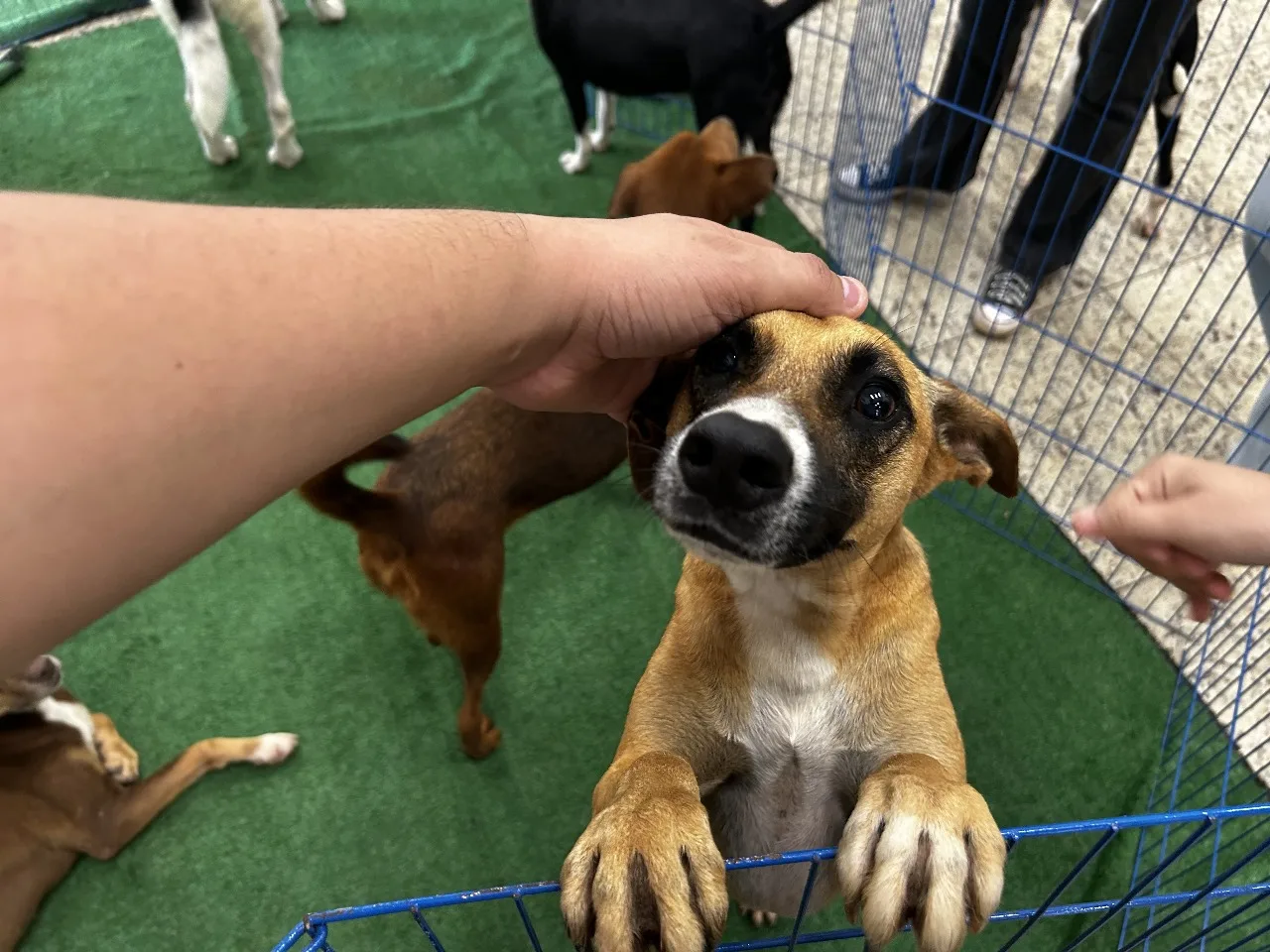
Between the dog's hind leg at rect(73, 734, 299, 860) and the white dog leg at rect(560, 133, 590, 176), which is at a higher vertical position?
the white dog leg at rect(560, 133, 590, 176)

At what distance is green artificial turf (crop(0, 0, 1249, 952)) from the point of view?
7.59 feet

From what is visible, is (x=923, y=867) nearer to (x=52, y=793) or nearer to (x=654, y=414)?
(x=654, y=414)

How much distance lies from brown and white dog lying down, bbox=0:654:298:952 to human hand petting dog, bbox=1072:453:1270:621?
8.03ft

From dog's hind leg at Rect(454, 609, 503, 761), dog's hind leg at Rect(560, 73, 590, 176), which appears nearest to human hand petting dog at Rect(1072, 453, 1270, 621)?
dog's hind leg at Rect(454, 609, 503, 761)

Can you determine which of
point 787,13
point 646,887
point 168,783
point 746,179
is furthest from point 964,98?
point 168,783

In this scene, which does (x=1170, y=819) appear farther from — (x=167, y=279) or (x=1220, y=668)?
(x=1220, y=668)

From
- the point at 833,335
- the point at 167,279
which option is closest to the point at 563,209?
the point at 833,335

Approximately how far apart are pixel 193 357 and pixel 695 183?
7.68 feet

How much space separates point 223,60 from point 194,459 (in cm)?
358

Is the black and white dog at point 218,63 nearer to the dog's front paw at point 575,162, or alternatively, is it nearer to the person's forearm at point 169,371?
the dog's front paw at point 575,162

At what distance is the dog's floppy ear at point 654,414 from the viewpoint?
1.79m

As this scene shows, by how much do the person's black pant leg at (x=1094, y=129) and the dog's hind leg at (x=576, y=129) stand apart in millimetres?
1963

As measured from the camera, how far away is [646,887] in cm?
118

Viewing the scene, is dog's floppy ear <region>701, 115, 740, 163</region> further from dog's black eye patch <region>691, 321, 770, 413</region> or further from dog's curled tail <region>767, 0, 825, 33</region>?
dog's black eye patch <region>691, 321, 770, 413</region>
